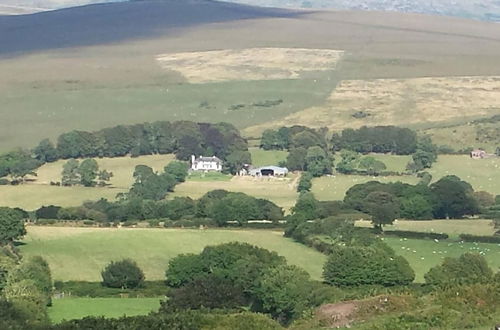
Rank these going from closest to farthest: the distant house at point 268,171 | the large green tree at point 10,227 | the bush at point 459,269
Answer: the bush at point 459,269, the large green tree at point 10,227, the distant house at point 268,171

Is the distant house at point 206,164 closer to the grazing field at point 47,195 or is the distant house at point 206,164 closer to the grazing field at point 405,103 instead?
the grazing field at point 47,195

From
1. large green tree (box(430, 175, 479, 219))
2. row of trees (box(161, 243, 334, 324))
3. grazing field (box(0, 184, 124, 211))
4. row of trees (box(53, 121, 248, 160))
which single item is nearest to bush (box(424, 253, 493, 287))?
row of trees (box(161, 243, 334, 324))

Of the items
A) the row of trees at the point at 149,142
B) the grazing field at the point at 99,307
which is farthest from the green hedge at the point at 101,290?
the row of trees at the point at 149,142

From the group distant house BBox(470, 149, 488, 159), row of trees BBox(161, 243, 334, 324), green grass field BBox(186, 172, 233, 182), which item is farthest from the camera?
distant house BBox(470, 149, 488, 159)

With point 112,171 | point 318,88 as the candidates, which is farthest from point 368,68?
point 112,171

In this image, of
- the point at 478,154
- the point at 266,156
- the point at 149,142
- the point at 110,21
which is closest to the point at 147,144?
the point at 149,142

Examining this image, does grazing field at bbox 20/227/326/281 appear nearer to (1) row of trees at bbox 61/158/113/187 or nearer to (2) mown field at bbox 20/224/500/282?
(2) mown field at bbox 20/224/500/282
